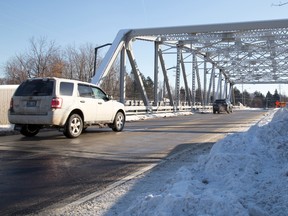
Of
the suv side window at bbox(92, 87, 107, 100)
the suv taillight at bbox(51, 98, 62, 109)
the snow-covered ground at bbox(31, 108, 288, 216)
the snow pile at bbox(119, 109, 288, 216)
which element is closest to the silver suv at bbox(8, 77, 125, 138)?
the suv taillight at bbox(51, 98, 62, 109)

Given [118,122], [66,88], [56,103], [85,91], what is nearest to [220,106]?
[118,122]

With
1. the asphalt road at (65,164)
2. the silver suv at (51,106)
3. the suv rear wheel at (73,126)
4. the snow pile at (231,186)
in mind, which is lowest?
the asphalt road at (65,164)

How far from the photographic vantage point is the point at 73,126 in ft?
38.4

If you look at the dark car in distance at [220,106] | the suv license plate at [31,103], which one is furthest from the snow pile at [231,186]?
the dark car in distance at [220,106]

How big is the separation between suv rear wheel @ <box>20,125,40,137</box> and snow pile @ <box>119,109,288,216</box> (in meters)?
7.07

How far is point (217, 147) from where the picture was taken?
22.4 feet

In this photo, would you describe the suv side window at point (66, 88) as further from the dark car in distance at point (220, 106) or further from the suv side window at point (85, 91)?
the dark car in distance at point (220, 106)

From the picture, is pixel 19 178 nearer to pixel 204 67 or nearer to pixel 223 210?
pixel 223 210

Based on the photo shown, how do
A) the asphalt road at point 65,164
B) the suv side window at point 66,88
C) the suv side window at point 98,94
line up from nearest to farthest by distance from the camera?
the asphalt road at point 65,164, the suv side window at point 66,88, the suv side window at point 98,94

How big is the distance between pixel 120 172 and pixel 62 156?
2.02 m

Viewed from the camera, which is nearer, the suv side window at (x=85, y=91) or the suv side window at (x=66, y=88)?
the suv side window at (x=66, y=88)

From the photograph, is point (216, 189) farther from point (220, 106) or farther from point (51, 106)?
point (220, 106)

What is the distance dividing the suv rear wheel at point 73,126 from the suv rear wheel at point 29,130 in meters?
1.12

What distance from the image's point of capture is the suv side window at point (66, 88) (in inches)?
449
